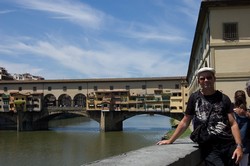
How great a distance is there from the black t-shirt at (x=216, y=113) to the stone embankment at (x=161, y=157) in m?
0.29

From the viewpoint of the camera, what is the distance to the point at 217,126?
2738 mm

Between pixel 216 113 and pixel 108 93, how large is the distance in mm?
45107

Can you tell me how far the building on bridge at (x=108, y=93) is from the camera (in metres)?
45.8

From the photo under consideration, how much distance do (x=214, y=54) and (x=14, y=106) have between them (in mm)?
39259

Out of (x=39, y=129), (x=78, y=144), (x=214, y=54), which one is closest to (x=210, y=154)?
(x=214, y=54)

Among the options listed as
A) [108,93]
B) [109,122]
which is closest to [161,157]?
[109,122]

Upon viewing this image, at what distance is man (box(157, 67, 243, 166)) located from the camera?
8.89ft

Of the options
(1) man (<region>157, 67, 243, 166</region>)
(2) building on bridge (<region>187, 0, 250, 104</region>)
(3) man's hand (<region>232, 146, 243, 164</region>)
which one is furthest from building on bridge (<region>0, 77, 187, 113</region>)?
(3) man's hand (<region>232, 146, 243, 164</region>)

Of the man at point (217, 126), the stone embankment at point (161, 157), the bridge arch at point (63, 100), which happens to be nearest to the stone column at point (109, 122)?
the bridge arch at point (63, 100)

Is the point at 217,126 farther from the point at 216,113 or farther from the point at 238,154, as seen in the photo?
the point at 238,154

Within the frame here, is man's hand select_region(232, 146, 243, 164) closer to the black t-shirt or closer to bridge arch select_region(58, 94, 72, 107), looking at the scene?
the black t-shirt

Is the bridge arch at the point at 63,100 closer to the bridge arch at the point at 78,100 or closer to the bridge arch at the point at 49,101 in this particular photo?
the bridge arch at the point at 49,101

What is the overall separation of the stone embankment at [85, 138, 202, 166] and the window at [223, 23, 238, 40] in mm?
13339

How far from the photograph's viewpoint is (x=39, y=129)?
161 feet
